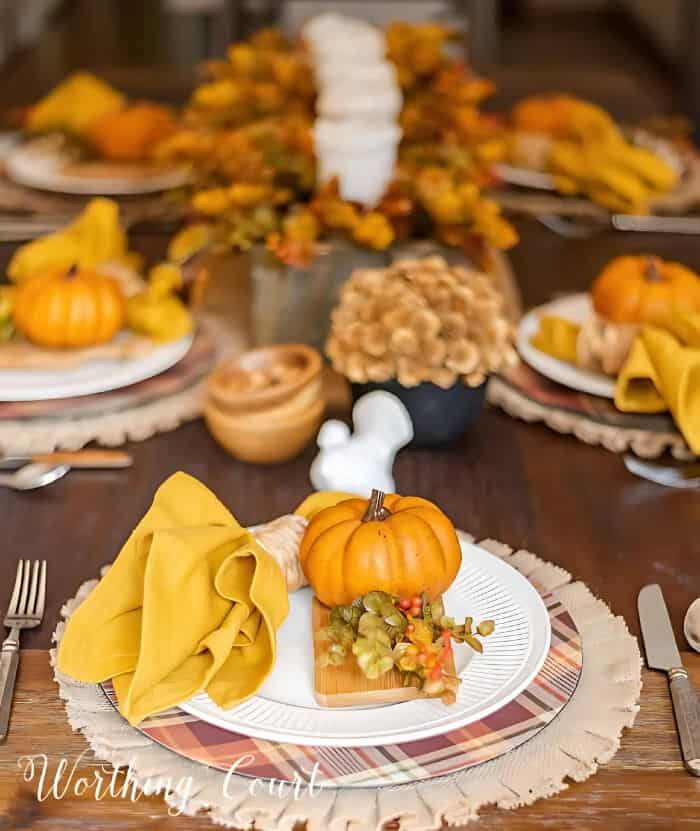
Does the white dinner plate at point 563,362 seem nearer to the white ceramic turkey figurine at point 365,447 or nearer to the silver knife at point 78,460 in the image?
the white ceramic turkey figurine at point 365,447

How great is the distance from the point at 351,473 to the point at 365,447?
0.13ft

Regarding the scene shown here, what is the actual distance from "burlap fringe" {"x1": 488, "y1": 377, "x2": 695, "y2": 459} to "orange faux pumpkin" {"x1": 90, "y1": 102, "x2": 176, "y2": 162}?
1129 millimetres

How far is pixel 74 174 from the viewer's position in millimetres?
2088

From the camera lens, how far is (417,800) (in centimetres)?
70

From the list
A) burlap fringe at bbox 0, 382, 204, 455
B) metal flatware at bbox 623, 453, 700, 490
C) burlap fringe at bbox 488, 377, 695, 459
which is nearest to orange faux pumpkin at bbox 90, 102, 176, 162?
burlap fringe at bbox 0, 382, 204, 455

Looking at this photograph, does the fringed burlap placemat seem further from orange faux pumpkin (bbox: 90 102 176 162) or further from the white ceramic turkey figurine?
orange faux pumpkin (bbox: 90 102 176 162)

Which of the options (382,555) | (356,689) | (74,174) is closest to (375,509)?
(382,555)

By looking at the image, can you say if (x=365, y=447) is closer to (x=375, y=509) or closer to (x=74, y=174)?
(x=375, y=509)

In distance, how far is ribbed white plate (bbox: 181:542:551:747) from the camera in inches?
28.7

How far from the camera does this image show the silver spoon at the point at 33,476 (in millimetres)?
1114

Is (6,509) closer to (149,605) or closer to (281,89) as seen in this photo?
(149,605)

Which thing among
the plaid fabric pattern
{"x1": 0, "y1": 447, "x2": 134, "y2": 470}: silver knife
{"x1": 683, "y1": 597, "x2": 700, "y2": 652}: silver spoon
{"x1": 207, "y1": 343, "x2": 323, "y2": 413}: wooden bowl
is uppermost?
the plaid fabric pattern

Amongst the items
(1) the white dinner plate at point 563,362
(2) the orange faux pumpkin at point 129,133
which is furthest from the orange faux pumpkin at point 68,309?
(2) the orange faux pumpkin at point 129,133

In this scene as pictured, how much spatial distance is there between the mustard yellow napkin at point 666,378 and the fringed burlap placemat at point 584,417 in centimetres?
2
